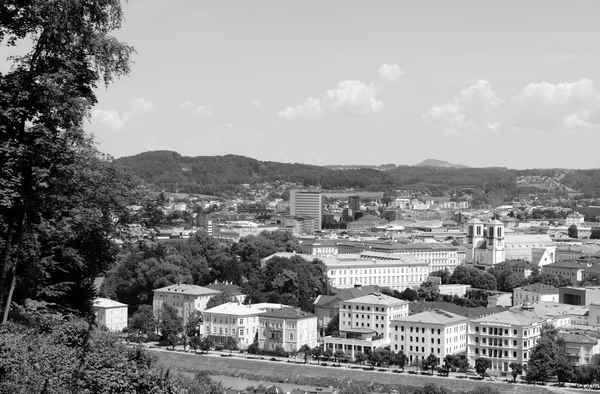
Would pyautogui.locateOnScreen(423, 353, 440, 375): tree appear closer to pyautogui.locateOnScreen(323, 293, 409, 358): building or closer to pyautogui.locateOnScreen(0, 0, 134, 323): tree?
pyautogui.locateOnScreen(323, 293, 409, 358): building

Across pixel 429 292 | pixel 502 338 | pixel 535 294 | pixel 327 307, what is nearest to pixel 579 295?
pixel 535 294

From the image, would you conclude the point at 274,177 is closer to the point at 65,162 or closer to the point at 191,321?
the point at 191,321

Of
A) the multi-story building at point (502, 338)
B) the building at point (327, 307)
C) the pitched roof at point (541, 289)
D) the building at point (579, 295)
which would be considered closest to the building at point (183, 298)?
the building at point (327, 307)

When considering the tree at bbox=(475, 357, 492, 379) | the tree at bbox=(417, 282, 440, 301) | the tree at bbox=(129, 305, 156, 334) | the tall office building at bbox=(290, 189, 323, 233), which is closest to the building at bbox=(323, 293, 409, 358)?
the tree at bbox=(475, 357, 492, 379)

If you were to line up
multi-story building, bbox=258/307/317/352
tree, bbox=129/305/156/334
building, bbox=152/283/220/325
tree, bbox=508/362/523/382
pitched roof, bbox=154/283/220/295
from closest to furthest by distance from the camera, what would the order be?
tree, bbox=508/362/523/382, multi-story building, bbox=258/307/317/352, tree, bbox=129/305/156/334, building, bbox=152/283/220/325, pitched roof, bbox=154/283/220/295

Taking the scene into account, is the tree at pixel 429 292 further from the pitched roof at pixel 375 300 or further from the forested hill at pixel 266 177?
the forested hill at pixel 266 177

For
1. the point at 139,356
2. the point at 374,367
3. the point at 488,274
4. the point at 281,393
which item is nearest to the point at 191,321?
the point at 374,367
